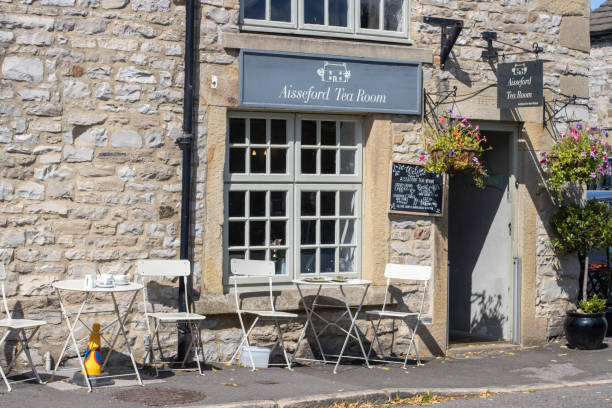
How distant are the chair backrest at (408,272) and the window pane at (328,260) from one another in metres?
0.58

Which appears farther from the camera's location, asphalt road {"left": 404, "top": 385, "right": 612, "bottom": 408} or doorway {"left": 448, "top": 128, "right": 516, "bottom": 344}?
doorway {"left": 448, "top": 128, "right": 516, "bottom": 344}

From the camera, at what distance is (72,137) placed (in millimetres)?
8312

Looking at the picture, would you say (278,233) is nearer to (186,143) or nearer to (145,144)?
(186,143)

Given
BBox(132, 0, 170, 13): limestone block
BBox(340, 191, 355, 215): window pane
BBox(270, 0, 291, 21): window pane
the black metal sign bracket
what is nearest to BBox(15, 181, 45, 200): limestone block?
BBox(132, 0, 170, 13): limestone block

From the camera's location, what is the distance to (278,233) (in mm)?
9430

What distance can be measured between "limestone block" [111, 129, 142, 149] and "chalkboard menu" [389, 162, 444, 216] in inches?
107

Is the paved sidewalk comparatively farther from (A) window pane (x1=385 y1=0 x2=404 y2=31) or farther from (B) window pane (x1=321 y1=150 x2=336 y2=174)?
(A) window pane (x1=385 y1=0 x2=404 y2=31)

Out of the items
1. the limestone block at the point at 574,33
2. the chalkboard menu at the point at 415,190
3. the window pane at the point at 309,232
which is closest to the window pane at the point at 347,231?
the window pane at the point at 309,232

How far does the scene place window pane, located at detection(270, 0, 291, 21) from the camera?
9.29 metres

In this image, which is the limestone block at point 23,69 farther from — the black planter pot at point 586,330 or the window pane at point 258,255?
the black planter pot at point 586,330

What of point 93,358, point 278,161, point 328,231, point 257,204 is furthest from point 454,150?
point 93,358

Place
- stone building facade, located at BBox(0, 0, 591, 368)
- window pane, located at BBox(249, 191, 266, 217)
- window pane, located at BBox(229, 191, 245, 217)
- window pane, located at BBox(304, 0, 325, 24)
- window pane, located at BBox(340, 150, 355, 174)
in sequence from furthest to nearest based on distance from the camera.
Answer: window pane, located at BBox(340, 150, 355, 174)
window pane, located at BBox(304, 0, 325, 24)
window pane, located at BBox(249, 191, 266, 217)
window pane, located at BBox(229, 191, 245, 217)
stone building facade, located at BBox(0, 0, 591, 368)

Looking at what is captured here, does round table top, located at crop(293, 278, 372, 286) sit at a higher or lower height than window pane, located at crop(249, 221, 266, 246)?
lower

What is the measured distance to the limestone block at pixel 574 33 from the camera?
35.6 feet
